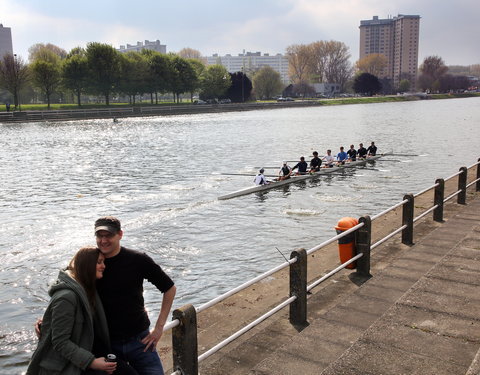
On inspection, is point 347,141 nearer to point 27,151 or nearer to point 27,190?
point 27,151

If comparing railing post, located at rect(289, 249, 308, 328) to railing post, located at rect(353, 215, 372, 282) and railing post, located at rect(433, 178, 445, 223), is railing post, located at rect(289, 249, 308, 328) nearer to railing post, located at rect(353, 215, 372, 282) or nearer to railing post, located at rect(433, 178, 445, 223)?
railing post, located at rect(353, 215, 372, 282)

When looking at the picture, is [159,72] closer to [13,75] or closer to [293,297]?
[13,75]

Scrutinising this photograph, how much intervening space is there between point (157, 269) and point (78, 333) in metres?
0.92

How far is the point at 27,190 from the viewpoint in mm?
28109

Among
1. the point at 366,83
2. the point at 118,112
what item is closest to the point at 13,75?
the point at 118,112

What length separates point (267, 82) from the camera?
168 metres

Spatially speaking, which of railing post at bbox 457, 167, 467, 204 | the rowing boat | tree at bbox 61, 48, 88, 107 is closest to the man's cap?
railing post at bbox 457, 167, 467, 204

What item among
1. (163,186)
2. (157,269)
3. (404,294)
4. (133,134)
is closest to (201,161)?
(163,186)

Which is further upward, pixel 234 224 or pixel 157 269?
→ pixel 157 269

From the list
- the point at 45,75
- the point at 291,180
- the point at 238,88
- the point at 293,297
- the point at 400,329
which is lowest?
the point at 291,180

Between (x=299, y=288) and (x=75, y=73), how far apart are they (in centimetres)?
10580

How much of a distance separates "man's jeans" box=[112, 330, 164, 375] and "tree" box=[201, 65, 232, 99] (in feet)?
428

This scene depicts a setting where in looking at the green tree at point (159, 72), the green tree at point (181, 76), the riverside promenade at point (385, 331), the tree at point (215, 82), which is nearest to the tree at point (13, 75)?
the green tree at point (159, 72)

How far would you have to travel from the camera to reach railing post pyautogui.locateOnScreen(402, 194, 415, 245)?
37.1 ft
